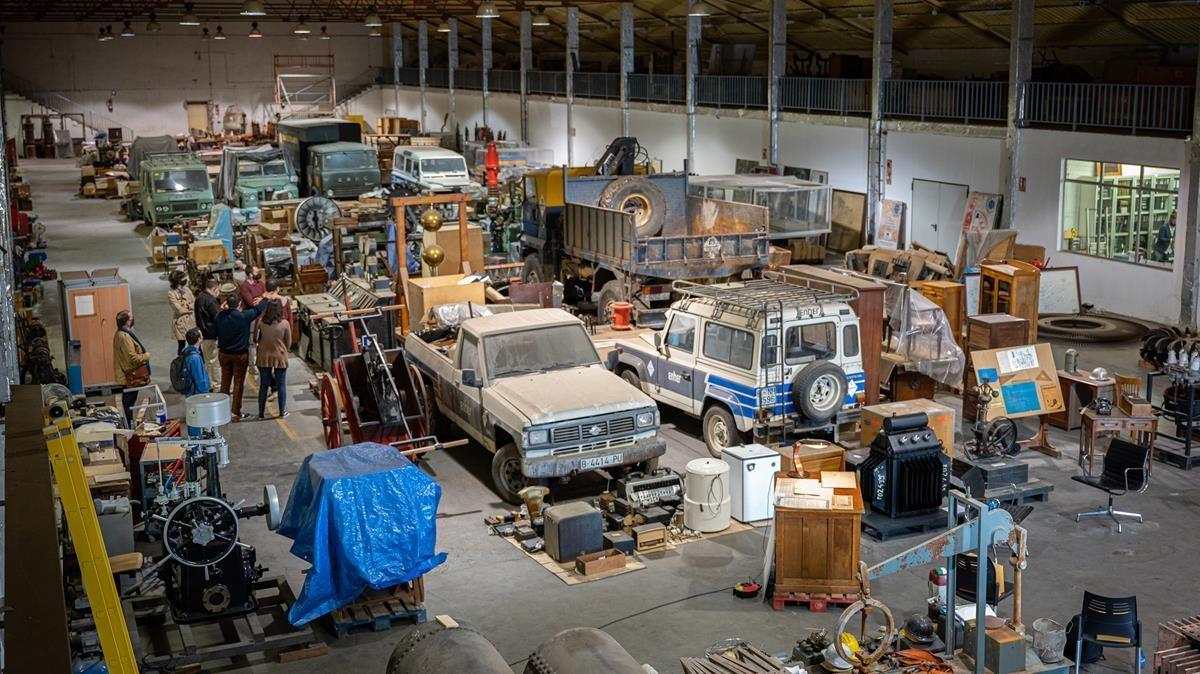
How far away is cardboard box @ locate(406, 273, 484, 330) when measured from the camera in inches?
669

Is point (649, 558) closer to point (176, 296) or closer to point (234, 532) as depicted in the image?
point (234, 532)

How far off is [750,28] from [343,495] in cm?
3065

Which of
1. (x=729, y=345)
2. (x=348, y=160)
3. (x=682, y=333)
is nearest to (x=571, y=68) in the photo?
(x=348, y=160)

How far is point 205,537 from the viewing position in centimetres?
930

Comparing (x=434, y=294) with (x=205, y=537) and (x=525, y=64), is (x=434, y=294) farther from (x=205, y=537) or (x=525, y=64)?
(x=525, y=64)

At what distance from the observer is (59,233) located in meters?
32.6

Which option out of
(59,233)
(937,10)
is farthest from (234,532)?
(59,233)

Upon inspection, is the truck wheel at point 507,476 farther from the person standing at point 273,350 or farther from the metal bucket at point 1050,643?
the metal bucket at point 1050,643

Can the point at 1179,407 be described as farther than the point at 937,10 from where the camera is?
No

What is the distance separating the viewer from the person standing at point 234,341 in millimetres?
15055

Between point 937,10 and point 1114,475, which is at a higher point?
point 937,10

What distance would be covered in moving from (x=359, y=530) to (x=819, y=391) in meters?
5.77

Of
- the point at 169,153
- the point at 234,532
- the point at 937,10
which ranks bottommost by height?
the point at 234,532

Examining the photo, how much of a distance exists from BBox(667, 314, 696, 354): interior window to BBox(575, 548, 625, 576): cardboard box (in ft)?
12.4
